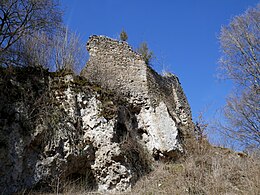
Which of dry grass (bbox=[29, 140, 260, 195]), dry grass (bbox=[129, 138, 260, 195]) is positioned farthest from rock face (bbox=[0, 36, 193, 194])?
dry grass (bbox=[129, 138, 260, 195])

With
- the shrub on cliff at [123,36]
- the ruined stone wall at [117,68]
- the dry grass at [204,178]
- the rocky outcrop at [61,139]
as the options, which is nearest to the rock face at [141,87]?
the ruined stone wall at [117,68]

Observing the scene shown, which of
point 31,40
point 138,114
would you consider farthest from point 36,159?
point 31,40

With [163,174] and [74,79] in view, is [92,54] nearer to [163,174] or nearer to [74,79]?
[74,79]

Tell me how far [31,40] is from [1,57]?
201 centimetres

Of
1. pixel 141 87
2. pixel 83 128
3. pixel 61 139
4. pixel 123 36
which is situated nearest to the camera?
pixel 61 139

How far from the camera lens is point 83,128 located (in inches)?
257

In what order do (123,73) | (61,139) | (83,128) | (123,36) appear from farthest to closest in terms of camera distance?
1. (123,36)
2. (123,73)
3. (83,128)
4. (61,139)

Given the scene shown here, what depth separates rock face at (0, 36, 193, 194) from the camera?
210 inches

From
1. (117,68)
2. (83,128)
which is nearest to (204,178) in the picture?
(83,128)

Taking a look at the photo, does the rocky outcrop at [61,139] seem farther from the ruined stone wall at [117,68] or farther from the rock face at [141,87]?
the ruined stone wall at [117,68]

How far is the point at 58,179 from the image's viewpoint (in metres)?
5.41

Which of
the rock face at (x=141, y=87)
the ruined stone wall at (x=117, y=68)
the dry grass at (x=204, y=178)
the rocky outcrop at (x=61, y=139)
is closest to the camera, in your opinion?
the rocky outcrop at (x=61, y=139)

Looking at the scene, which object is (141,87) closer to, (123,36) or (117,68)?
(117,68)

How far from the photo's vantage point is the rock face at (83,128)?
17.5 feet
